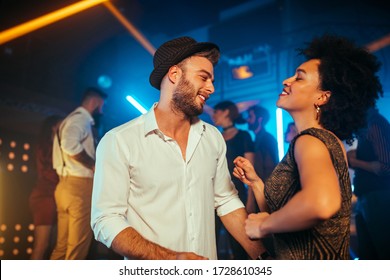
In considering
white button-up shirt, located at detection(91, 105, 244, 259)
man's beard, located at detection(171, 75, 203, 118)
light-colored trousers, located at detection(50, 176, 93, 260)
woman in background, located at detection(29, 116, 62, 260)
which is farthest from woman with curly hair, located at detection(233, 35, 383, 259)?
woman in background, located at detection(29, 116, 62, 260)

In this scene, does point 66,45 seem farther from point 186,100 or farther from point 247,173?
point 247,173

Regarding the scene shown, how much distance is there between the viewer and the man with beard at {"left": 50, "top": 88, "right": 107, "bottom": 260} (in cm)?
315

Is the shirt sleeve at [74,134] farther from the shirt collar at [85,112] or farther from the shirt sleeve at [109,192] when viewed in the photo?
the shirt sleeve at [109,192]

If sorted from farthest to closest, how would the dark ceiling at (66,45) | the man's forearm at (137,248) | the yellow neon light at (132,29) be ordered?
the yellow neon light at (132,29) < the dark ceiling at (66,45) < the man's forearm at (137,248)

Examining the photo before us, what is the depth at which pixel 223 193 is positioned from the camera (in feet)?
5.65

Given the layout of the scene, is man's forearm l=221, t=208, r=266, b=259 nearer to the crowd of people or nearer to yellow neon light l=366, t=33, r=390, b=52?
the crowd of people

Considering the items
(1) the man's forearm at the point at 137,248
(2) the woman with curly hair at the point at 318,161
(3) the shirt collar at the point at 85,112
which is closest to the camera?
(2) the woman with curly hair at the point at 318,161

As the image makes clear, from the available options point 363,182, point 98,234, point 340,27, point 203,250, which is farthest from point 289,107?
point 340,27

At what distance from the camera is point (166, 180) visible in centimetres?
151

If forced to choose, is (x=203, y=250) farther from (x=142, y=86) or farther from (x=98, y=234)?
(x=142, y=86)

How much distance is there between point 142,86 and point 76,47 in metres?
1.25

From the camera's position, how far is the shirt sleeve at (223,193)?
5.56ft

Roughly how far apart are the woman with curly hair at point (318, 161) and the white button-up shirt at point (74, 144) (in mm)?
2184

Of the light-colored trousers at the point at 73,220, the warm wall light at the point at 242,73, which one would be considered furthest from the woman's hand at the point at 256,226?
the warm wall light at the point at 242,73
